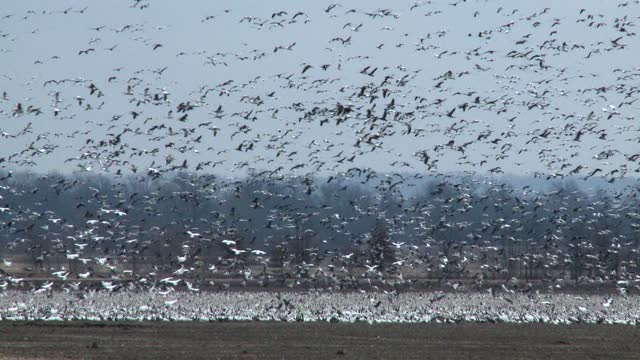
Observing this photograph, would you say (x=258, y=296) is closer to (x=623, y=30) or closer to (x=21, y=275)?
(x=21, y=275)

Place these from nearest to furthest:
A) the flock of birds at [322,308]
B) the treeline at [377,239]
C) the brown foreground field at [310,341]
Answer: the brown foreground field at [310,341] < the flock of birds at [322,308] < the treeline at [377,239]

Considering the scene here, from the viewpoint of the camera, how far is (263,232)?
194 m

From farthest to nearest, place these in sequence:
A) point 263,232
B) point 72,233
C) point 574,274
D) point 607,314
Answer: point 263,232 → point 72,233 → point 574,274 → point 607,314

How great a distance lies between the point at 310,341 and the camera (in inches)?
2095

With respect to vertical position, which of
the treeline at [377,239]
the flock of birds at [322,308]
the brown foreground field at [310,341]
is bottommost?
the brown foreground field at [310,341]

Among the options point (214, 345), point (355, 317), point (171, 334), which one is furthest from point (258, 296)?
point (214, 345)

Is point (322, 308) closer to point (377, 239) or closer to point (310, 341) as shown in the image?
point (310, 341)

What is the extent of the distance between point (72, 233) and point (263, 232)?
38375mm

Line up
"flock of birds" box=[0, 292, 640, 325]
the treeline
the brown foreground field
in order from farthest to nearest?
the treeline < "flock of birds" box=[0, 292, 640, 325] < the brown foreground field

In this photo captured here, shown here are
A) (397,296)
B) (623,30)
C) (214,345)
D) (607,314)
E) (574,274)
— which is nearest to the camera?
(623,30)

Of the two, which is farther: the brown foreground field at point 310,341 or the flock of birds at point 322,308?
the flock of birds at point 322,308

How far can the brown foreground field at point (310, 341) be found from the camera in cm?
4638

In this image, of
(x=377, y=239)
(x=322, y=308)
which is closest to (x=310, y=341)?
(x=322, y=308)

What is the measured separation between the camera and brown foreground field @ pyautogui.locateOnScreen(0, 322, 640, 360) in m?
46.4
